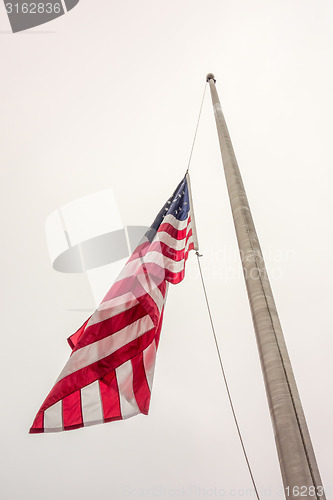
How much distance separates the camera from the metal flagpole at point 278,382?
439 centimetres

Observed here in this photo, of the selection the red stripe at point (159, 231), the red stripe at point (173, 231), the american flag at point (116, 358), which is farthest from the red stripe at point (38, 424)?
the red stripe at point (173, 231)

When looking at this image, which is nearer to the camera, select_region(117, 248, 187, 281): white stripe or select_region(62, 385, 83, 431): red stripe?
select_region(62, 385, 83, 431): red stripe

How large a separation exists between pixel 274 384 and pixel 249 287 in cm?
137

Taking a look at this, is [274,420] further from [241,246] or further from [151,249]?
[151,249]

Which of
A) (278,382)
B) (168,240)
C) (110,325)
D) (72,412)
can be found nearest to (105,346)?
(110,325)

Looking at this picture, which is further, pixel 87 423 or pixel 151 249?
pixel 151 249

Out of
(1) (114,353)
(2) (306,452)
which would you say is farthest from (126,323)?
(2) (306,452)

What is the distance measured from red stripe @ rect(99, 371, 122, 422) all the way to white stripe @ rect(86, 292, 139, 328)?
0.97 m

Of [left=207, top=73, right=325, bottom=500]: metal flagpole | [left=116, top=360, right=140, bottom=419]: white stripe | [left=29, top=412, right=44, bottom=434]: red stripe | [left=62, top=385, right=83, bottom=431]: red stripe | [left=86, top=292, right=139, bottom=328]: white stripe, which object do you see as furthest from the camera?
[left=86, top=292, right=139, bottom=328]: white stripe

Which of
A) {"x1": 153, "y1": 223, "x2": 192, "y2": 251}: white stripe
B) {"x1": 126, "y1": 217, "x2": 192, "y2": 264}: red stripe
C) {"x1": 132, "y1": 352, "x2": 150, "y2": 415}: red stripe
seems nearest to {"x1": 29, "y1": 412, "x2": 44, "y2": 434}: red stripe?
{"x1": 132, "y1": 352, "x2": 150, "y2": 415}: red stripe

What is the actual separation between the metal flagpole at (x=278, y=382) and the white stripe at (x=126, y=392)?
118 inches

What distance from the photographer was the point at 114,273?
26547 millimetres

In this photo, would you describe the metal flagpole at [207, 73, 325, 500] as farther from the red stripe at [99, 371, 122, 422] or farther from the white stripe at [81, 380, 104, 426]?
the white stripe at [81, 380, 104, 426]

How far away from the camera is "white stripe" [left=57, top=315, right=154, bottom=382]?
23.5 feet
